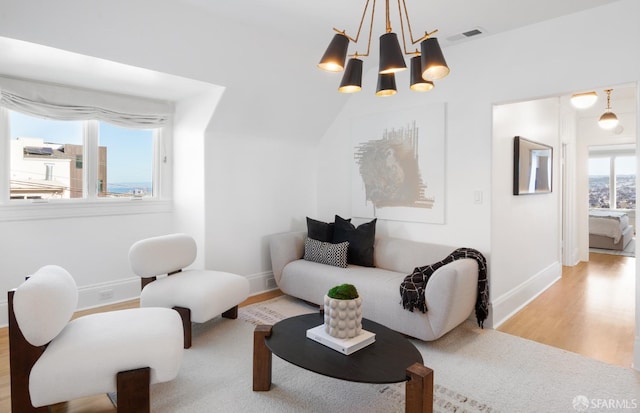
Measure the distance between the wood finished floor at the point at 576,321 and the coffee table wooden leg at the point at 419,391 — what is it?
1634mm

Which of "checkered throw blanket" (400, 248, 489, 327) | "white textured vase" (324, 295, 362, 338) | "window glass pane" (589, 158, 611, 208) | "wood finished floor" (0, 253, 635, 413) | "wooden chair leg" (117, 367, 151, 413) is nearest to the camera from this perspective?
"wooden chair leg" (117, 367, 151, 413)

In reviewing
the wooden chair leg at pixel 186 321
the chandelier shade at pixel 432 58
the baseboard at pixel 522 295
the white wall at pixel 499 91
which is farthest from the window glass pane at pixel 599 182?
the wooden chair leg at pixel 186 321

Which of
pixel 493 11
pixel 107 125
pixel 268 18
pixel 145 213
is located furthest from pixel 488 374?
pixel 107 125

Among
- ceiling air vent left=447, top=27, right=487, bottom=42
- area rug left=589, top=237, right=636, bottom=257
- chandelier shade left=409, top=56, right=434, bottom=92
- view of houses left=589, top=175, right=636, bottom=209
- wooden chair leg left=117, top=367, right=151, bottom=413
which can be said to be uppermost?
ceiling air vent left=447, top=27, right=487, bottom=42

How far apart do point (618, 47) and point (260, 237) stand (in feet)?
11.9

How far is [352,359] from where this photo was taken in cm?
192

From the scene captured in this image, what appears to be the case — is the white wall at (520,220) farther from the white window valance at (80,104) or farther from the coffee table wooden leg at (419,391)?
the white window valance at (80,104)

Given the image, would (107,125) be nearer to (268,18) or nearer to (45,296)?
(268,18)

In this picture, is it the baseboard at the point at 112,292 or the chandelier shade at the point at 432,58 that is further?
the baseboard at the point at 112,292

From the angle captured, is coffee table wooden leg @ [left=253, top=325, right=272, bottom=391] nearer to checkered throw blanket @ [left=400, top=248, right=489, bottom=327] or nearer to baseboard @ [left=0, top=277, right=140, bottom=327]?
checkered throw blanket @ [left=400, top=248, right=489, bottom=327]

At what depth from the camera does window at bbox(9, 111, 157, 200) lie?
11.0 feet

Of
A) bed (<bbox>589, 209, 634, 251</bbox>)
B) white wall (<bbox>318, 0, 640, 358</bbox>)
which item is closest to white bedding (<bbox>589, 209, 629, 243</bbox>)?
bed (<bbox>589, 209, 634, 251</bbox>)

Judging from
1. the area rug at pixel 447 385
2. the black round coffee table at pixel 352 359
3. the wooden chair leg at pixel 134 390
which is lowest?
the area rug at pixel 447 385

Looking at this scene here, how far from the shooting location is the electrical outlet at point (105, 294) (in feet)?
12.2
